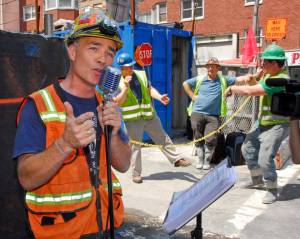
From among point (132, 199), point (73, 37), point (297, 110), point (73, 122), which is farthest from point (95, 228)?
point (132, 199)

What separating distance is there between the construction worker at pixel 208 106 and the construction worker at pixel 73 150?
5.08 metres

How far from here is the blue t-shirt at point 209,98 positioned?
268 inches

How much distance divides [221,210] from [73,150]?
3407 mm

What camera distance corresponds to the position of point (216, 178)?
1.72m

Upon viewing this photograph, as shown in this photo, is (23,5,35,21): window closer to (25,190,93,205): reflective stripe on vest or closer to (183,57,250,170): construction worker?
(183,57,250,170): construction worker

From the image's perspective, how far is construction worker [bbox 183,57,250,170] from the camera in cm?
681

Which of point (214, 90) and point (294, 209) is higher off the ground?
point (214, 90)

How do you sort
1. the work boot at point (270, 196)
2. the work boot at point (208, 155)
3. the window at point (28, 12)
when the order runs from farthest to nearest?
the window at point (28, 12)
the work boot at point (208, 155)
the work boot at point (270, 196)

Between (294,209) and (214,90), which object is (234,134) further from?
(294,209)

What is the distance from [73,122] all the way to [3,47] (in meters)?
1.45

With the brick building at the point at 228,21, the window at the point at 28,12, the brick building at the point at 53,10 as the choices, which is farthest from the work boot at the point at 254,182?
the window at the point at 28,12

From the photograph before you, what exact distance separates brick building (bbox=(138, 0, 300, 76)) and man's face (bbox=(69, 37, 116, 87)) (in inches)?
873

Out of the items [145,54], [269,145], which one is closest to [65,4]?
[145,54]

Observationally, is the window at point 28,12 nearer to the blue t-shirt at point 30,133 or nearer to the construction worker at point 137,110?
the construction worker at point 137,110
